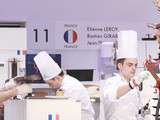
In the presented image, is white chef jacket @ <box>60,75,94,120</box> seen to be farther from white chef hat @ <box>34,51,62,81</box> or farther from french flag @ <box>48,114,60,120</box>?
french flag @ <box>48,114,60,120</box>

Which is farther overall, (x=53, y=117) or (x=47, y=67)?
(x=47, y=67)

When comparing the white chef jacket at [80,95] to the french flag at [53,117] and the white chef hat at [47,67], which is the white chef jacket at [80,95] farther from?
the french flag at [53,117]

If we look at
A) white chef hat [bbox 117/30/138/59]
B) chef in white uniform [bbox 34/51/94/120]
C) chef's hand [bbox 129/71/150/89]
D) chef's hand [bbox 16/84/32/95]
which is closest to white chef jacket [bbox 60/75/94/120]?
chef in white uniform [bbox 34/51/94/120]

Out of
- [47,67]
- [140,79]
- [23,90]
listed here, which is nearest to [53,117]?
[23,90]

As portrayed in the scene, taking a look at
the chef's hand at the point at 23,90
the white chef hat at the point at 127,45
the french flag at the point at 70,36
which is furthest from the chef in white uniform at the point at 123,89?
the french flag at the point at 70,36

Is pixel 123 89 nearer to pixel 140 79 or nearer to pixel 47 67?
pixel 140 79

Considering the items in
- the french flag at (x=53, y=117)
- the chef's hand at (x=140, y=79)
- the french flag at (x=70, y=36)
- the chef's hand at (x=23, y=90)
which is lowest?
the french flag at (x=53, y=117)

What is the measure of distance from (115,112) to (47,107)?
0.74 m

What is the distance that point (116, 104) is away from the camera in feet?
8.01

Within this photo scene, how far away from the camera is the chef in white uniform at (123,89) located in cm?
225

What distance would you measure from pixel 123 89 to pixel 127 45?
73cm

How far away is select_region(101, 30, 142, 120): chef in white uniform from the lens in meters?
2.25

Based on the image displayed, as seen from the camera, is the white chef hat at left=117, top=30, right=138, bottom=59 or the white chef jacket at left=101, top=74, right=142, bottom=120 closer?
the white chef jacket at left=101, top=74, right=142, bottom=120

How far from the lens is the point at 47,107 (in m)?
1.84
